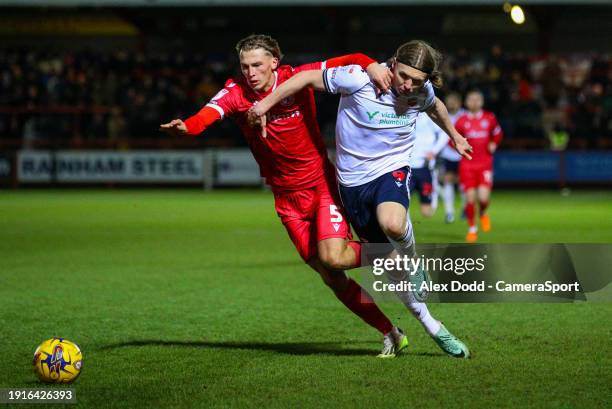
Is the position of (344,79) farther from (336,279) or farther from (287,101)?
(336,279)

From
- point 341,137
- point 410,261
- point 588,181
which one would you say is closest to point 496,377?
point 410,261

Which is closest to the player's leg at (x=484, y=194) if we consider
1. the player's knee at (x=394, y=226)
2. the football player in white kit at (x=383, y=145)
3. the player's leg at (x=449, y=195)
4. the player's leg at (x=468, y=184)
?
the player's leg at (x=468, y=184)

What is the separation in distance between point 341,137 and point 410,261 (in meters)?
0.90

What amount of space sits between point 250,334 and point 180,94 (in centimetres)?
2368

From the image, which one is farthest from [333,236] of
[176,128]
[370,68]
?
[176,128]

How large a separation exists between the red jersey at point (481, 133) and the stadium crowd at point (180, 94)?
1208 cm

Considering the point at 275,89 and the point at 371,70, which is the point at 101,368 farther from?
the point at 371,70

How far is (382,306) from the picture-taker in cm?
886

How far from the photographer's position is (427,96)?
6551mm

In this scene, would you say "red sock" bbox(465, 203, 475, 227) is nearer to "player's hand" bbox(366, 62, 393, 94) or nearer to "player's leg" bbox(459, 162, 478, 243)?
"player's leg" bbox(459, 162, 478, 243)

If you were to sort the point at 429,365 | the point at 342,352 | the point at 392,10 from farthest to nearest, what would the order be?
the point at 392,10 → the point at 342,352 → the point at 429,365

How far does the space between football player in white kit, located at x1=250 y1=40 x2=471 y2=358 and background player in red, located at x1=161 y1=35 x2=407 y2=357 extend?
14 centimetres

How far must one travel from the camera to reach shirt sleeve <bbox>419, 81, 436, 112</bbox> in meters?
6.51

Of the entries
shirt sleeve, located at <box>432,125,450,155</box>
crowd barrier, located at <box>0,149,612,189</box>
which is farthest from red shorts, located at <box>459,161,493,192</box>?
crowd barrier, located at <box>0,149,612,189</box>
